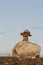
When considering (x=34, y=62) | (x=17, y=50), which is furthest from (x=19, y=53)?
(x=34, y=62)

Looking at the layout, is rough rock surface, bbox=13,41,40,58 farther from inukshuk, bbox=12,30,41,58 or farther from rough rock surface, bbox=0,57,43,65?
rough rock surface, bbox=0,57,43,65

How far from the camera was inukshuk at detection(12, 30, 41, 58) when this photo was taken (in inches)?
452

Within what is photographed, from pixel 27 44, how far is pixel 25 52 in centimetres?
37

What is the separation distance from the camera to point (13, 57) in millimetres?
11250

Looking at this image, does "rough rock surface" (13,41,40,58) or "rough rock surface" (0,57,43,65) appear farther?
"rough rock surface" (13,41,40,58)

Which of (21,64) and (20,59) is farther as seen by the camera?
(20,59)

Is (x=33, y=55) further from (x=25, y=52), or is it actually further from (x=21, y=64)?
(x=21, y=64)

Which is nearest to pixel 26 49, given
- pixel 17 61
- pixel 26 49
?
pixel 26 49

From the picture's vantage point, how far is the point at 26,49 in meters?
11.5

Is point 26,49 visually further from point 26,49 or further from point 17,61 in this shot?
point 17,61

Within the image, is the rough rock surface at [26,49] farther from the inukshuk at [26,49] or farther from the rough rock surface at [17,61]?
the rough rock surface at [17,61]

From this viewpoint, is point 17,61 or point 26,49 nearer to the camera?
point 17,61

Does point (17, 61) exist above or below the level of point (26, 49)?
below

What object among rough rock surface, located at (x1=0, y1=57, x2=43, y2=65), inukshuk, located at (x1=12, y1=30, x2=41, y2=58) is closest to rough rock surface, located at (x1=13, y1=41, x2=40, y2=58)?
inukshuk, located at (x1=12, y1=30, x2=41, y2=58)
